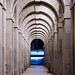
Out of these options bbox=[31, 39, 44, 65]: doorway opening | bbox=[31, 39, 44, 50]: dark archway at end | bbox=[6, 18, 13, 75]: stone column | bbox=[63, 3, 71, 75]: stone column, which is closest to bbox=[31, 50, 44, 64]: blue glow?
bbox=[31, 39, 44, 65]: doorway opening

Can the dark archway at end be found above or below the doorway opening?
above

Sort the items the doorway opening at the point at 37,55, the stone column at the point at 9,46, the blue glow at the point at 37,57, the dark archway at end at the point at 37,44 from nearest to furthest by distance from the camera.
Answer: the stone column at the point at 9,46 < the blue glow at the point at 37,57 < the doorway opening at the point at 37,55 < the dark archway at end at the point at 37,44

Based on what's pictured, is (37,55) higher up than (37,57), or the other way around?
(37,55)

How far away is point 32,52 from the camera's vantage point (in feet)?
261

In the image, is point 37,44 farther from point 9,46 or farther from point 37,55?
point 9,46

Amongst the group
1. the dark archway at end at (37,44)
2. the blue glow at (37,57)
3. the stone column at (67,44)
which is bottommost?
the blue glow at (37,57)

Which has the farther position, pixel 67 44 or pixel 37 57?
pixel 37 57

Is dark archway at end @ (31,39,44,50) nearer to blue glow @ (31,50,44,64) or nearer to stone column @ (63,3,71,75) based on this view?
blue glow @ (31,50,44,64)

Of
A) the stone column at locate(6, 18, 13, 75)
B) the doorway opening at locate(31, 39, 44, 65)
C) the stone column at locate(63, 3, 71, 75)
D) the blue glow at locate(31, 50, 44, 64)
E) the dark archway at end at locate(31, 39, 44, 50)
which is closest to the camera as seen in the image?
the stone column at locate(63, 3, 71, 75)

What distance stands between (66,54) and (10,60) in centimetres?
461

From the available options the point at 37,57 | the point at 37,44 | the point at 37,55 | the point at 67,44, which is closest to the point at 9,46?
the point at 67,44

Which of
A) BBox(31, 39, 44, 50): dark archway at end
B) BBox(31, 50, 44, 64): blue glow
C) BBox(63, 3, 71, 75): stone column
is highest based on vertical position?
BBox(63, 3, 71, 75): stone column

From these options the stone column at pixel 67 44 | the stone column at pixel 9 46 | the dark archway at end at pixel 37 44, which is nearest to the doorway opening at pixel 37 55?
the dark archway at end at pixel 37 44

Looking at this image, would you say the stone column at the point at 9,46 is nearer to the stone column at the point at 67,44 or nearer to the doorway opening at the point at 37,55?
the stone column at the point at 67,44
